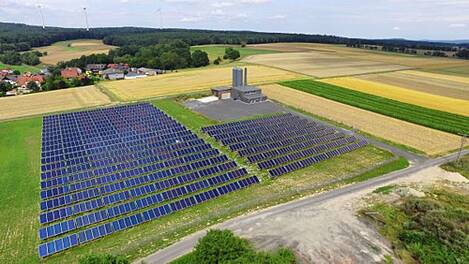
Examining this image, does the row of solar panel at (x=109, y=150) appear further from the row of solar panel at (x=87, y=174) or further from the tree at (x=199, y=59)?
the tree at (x=199, y=59)

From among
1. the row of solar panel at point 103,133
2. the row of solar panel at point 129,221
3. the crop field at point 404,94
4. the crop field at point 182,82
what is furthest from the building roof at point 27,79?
the crop field at point 404,94

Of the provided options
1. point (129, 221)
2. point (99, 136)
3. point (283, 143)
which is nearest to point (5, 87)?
point (99, 136)

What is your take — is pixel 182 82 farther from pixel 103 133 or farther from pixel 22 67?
pixel 22 67

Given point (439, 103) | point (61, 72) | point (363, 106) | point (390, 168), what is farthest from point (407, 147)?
point (61, 72)

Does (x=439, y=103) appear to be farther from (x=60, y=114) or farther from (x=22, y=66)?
(x=22, y=66)

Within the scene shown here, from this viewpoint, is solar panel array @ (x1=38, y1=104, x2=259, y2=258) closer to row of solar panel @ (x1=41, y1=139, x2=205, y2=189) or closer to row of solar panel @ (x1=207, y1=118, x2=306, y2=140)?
row of solar panel @ (x1=41, y1=139, x2=205, y2=189)

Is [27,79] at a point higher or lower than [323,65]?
lower

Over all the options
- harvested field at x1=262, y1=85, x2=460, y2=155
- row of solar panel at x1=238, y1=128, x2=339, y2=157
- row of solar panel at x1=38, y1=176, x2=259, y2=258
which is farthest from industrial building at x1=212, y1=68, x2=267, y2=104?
row of solar panel at x1=38, y1=176, x2=259, y2=258
